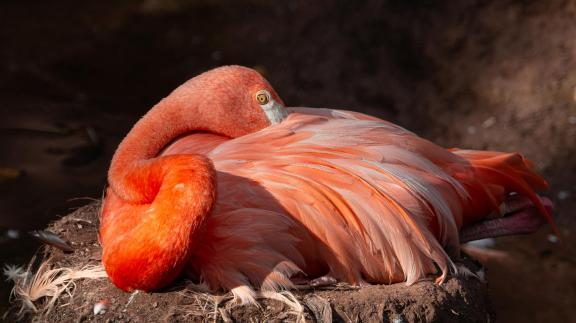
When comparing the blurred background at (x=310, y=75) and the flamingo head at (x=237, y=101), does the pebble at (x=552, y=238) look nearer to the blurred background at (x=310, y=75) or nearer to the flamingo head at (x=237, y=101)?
the blurred background at (x=310, y=75)

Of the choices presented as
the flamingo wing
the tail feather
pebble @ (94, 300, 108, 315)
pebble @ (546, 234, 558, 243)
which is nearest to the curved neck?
the flamingo wing

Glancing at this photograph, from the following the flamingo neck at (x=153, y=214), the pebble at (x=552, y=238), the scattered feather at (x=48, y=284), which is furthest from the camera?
the pebble at (x=552, y=238)

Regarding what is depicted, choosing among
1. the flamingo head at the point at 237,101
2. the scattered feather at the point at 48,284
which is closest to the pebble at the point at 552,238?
the flamingo head at the point at 237,101

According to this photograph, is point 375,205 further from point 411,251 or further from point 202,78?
point 202,78

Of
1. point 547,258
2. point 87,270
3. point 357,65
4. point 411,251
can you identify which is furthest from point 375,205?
point 357,65

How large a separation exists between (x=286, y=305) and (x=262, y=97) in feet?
2.65

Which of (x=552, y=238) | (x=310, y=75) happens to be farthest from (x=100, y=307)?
(x=310, y=75)

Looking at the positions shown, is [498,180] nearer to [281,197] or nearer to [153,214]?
[281,197]

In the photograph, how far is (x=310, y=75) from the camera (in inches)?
234

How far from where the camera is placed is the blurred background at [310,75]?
15.2ft

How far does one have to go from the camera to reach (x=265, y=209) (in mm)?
2857

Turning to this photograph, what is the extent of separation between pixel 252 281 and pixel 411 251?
58 centimetres

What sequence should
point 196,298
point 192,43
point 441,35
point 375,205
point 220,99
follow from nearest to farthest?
point 196,298
point 375,205
point 220,99
point 441,35
point 192,43

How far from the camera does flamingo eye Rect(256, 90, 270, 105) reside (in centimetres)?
313
